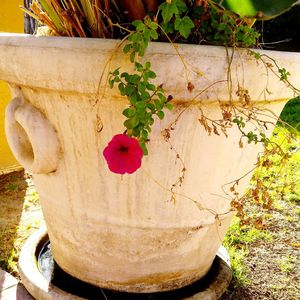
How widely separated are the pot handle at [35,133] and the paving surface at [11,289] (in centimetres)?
46

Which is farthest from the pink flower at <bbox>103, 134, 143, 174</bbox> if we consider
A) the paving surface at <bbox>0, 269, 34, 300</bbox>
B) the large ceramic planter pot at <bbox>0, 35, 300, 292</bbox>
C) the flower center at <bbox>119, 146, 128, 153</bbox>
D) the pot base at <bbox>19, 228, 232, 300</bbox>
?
the paving surface at <bbox>0, 269, 34, 300</bbox>

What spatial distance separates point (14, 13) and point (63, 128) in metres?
1.71

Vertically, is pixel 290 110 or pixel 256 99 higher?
pixel 256 99

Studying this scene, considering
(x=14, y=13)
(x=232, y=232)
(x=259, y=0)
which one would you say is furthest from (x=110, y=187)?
(x=14, y=13)

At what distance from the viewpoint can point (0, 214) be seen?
209 cm

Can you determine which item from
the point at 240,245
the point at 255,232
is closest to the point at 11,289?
the point at 240,245

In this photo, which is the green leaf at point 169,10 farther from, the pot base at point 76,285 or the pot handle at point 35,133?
the pot base at point 76,285

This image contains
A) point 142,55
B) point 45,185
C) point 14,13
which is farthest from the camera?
point 14,13

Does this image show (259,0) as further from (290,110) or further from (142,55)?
(290,110)

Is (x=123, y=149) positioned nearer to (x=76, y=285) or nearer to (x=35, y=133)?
(x=35, y=133)

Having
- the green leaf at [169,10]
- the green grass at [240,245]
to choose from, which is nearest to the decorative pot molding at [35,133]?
the green leaf at [169,10]

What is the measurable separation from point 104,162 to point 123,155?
22 cm

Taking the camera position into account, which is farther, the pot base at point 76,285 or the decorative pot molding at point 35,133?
the pot base at point 76,285

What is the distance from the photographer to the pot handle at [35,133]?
1.17 meters
